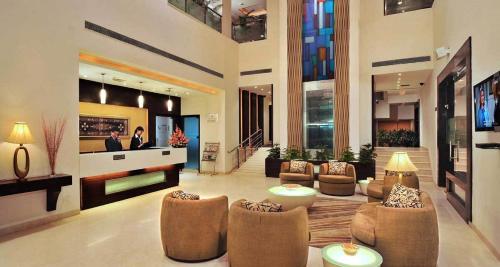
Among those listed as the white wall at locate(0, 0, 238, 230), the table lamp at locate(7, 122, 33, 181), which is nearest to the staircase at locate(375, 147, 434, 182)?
the white wall at locate(0, 0, 238, 230)

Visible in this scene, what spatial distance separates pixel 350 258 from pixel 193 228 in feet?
5.63

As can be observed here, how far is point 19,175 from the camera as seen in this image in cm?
433

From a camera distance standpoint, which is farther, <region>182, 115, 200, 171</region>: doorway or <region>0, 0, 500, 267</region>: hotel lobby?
<region>182, 115, 200, 171</region>: doorway

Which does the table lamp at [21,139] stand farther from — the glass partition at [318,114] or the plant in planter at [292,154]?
the glass partition at [318,114]

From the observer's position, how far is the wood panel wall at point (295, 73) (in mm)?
9820

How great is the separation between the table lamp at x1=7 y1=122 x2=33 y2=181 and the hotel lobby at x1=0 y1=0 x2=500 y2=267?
19 mm

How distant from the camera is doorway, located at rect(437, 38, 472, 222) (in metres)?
4.65

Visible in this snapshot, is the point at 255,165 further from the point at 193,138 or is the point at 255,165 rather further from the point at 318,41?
the point at 318,41

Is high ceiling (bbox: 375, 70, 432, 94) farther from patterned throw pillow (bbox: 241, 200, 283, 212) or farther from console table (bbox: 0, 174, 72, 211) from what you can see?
console table (bbox: 0, 174, 72, 211)

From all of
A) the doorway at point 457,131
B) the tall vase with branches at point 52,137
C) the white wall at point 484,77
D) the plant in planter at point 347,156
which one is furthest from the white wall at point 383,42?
the tall vase with branches at point 52,137

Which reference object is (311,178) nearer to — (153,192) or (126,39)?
(153,192)

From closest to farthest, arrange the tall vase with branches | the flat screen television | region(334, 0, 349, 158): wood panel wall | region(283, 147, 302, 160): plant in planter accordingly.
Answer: the flat screen television < the tall vase with branches < region(334, 0, 349, 158): wood panel wall < region(283, 147, 302, 160): plant in planter

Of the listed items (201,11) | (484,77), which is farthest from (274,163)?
(484,77)

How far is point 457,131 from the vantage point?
666cm
